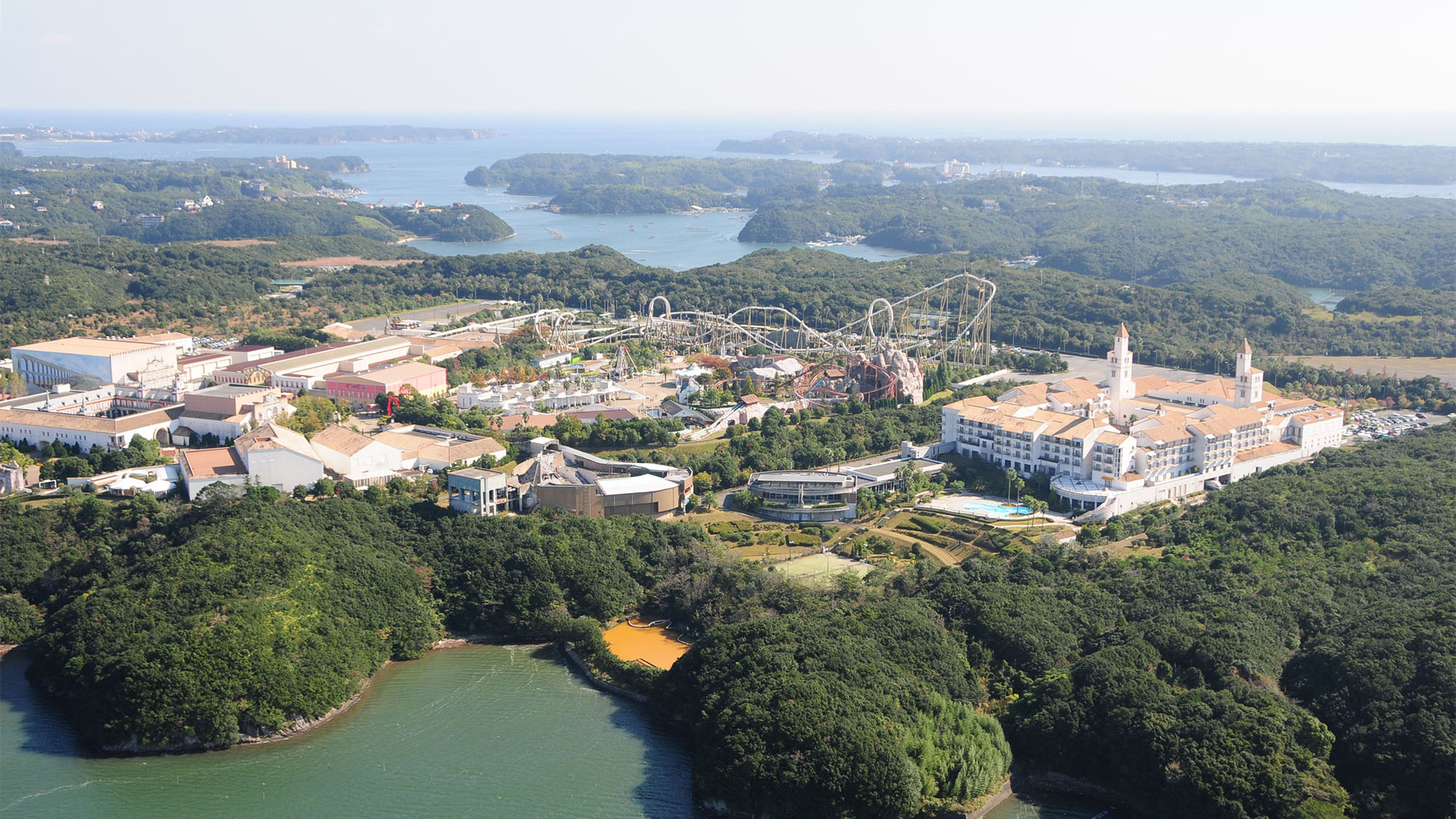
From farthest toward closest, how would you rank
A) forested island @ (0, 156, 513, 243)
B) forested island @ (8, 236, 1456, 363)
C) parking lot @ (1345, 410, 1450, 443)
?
forested island @ (0, 156, 513, 243) → forested island @ (8, 236, 1456, 363) → parking lot @ (1345, 410, 1450, 443)

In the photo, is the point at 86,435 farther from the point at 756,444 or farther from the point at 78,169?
the point at 78,169

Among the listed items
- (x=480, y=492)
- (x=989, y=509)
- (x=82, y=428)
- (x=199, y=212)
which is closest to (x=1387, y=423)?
(x=989, y=509)

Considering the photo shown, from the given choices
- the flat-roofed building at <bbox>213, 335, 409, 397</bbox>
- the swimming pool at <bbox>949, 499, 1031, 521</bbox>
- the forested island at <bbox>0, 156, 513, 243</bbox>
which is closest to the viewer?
the swimming pool at <bbox>949, 499, 1031, 521</bbox>

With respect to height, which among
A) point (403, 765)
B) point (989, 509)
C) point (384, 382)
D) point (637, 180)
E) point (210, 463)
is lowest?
point (403, 765)

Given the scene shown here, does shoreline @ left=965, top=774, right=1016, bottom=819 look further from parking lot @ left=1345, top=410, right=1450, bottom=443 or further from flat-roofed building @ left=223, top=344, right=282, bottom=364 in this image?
flat-roofed building @ left=223, top=344, right=282, bottom=364

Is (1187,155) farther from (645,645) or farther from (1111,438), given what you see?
(645,645)

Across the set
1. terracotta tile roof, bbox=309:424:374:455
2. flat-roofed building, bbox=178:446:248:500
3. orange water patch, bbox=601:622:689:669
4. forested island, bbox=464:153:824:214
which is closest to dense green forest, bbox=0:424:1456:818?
orange water patch, bbox=601:622:689:669
